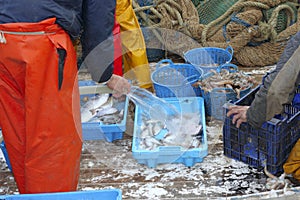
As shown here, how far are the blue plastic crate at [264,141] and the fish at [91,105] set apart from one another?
1.31 m

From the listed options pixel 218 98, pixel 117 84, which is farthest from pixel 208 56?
pixel 117 84

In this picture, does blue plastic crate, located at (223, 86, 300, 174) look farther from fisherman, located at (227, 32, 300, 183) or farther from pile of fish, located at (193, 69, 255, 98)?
pile of fish, located at (193, 69, 255, 98)

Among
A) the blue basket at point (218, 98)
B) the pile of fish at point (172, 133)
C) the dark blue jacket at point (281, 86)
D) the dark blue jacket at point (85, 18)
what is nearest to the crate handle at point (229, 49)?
the blue basket at point (218, 98)

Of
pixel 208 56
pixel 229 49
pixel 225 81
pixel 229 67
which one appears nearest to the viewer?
pixel 225 81

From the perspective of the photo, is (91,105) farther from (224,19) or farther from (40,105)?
(224,19)

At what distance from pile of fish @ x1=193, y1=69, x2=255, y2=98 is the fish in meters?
0.91

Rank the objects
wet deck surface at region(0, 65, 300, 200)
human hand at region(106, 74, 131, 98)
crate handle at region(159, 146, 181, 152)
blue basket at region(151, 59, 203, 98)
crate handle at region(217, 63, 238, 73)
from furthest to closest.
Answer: crate handle at region(217, 63, 238, 73)
blue basket at region(151, 59, 203, 98)
crate handle at region(159, 146, 181, 152)
wet deck surface at region(0, 65, 300, 200)
human hand at region(106, 74, 131, 98)

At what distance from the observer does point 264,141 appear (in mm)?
3713

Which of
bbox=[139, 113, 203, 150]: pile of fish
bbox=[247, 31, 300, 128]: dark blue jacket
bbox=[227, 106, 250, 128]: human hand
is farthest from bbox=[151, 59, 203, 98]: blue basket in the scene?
bbox=[247, 31, 300, 128]: dark blue jacket

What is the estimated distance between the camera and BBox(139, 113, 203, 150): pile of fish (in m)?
4.17

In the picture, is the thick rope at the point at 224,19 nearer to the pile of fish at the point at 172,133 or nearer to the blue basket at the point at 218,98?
the blue basket at the point at 218,98

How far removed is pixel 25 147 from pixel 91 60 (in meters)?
0.72

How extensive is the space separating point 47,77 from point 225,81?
2.20 meters

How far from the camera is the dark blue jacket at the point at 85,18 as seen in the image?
2912 mm
